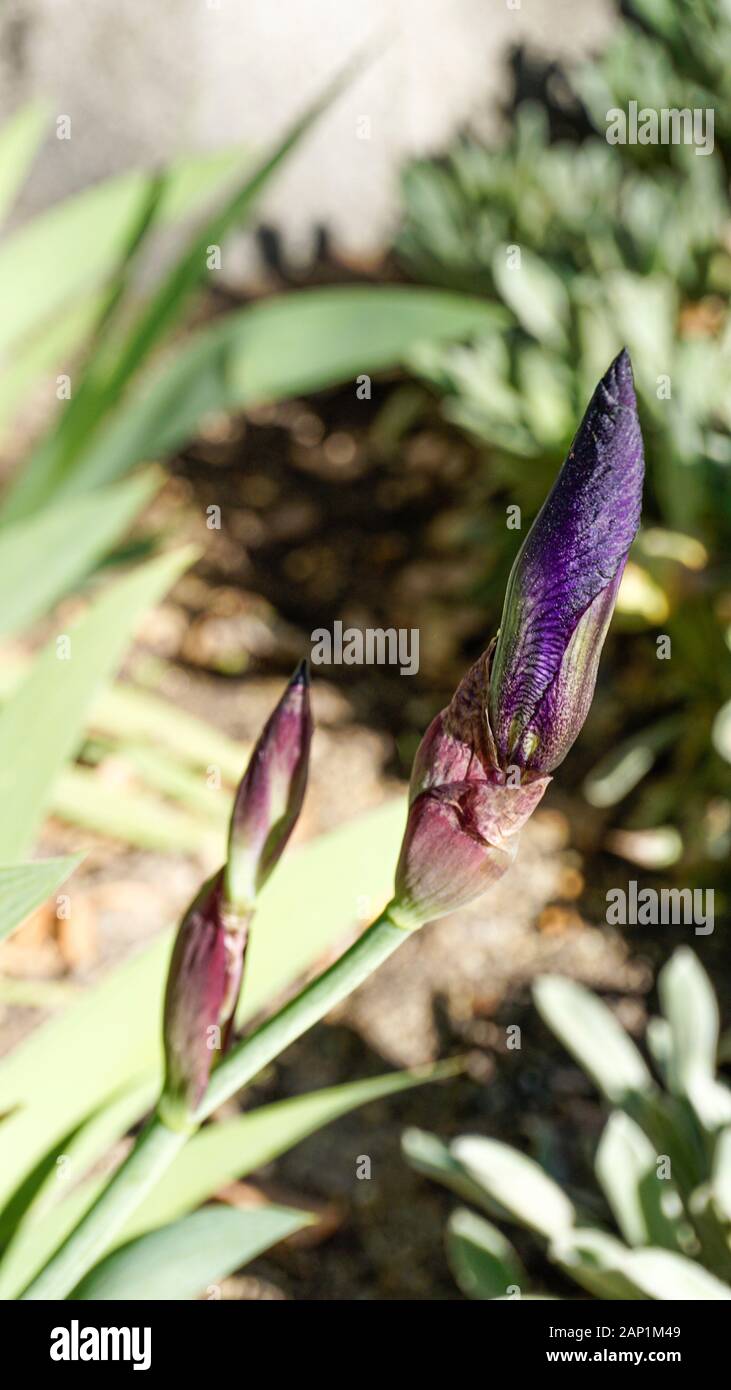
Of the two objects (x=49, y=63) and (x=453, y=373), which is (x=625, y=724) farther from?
(x=49, y=63)

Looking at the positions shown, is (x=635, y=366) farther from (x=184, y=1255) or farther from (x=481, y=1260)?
(x=184, y=1255)

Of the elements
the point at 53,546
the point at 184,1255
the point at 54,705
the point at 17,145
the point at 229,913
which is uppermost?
the point at 17,145

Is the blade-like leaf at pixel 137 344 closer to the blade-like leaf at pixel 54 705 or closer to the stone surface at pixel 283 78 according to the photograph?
the blade-like leaf at pixel 54 705

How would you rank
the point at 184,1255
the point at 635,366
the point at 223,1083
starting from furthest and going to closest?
the point at 635,366
the point at 184,1255
the point at 223,1083

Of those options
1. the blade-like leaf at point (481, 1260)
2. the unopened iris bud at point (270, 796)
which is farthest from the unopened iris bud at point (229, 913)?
the blade-like leaf at point (481, 1260)

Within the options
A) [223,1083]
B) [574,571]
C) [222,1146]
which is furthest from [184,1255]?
[574,571]

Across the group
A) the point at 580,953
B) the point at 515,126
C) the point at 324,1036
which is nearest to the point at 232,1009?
the point at 324,1036
